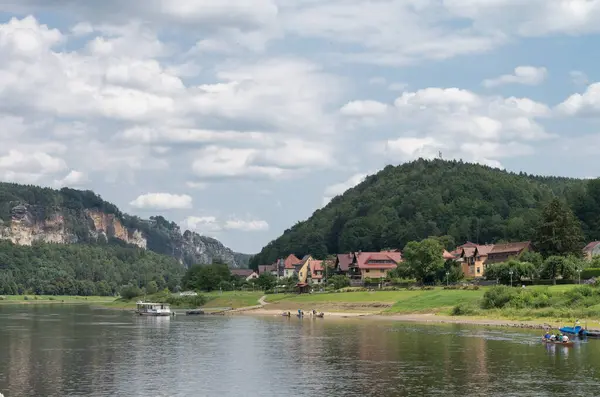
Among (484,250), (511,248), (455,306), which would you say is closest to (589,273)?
(455,306)

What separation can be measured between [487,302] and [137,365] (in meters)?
63.8

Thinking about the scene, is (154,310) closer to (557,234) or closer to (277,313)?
(277,313)

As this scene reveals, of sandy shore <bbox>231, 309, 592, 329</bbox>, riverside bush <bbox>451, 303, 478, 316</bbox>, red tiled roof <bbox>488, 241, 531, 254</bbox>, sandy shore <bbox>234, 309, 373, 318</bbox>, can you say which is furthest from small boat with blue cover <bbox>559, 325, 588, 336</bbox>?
red tiled roof <bbox>488, 241, 531, 254</bbox>

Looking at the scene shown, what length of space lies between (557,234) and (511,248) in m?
28.9

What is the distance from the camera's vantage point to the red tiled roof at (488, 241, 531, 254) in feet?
593

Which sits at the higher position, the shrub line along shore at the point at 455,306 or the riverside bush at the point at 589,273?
the riverside bush at the point at 589,273

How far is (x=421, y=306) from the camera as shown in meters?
132

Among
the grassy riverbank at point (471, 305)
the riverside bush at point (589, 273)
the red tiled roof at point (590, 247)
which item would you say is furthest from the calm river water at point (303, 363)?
the red tiled roof at point (590, 247)

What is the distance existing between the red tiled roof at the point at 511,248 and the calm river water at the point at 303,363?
78.0 m

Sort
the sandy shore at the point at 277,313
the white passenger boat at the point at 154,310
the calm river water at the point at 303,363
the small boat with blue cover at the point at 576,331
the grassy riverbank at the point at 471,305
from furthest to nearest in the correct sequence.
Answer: the white passenger boat at the point at 154,310 < the sandy shore at the point at 277,313 < the grassy riverbank at the point at 471,305 < the small boat with blue cover at the point at 576,331 < the calm river water at the point at 303,363

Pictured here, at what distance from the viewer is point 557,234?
154m

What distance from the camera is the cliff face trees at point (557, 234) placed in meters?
154

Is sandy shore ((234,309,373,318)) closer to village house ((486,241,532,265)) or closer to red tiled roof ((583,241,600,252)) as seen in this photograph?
village house ((486,241,532,265))

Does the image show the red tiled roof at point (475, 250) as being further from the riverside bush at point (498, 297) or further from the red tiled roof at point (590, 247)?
the riverside bush at point (498, 297)
